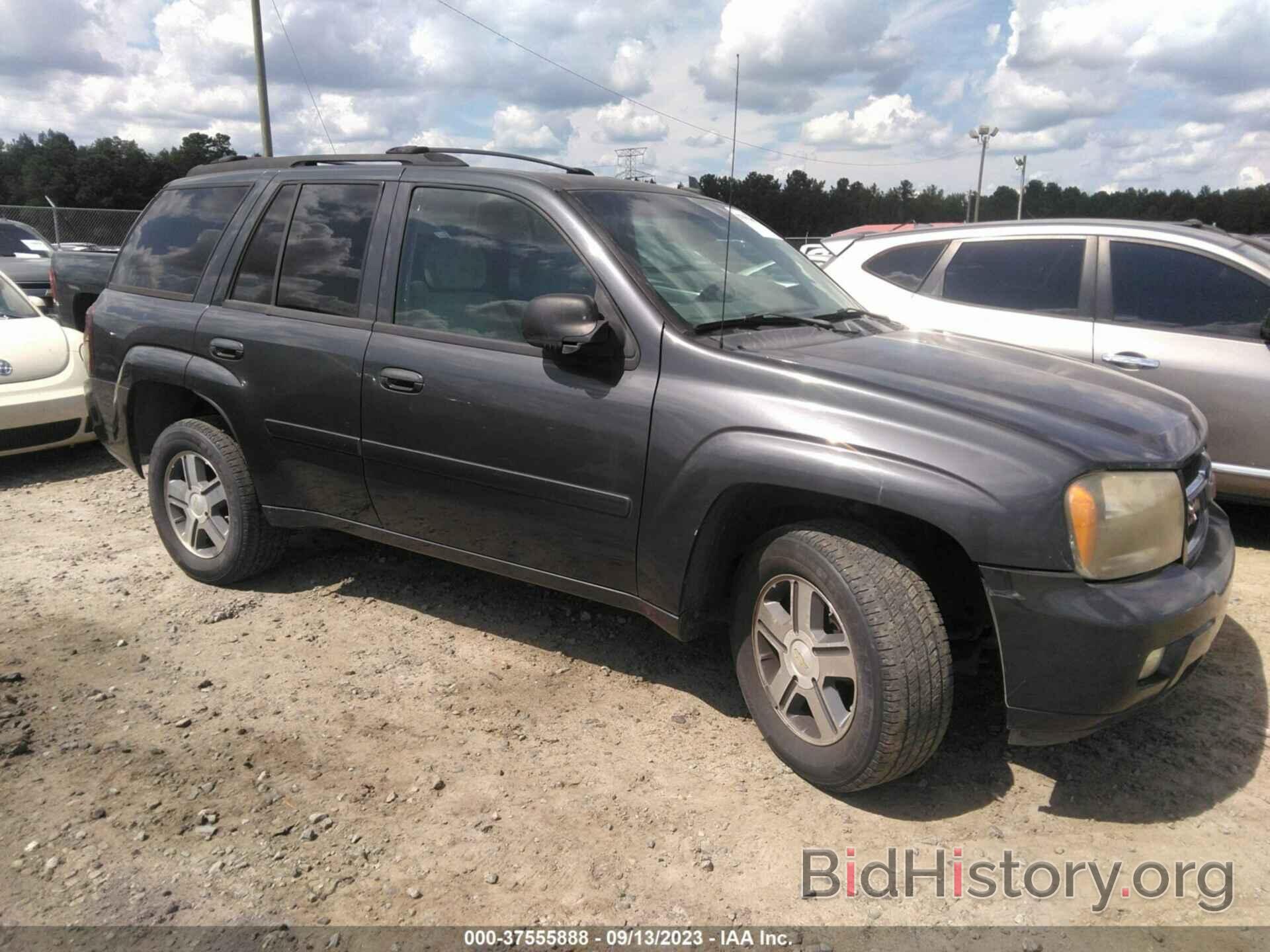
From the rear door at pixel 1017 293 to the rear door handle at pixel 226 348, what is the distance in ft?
12.3

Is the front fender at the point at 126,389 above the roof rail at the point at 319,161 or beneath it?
beneath

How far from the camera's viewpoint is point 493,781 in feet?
9.94

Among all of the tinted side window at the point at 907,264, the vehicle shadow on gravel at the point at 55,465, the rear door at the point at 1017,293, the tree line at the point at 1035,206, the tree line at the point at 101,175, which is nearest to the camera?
the rear door at the point at 1017,293

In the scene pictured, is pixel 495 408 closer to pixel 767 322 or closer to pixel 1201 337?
pixel 767 322

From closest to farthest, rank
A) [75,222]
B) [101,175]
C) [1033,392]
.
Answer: [1033,392], [75,222], [101,175]

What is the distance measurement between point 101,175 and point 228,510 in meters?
43.3

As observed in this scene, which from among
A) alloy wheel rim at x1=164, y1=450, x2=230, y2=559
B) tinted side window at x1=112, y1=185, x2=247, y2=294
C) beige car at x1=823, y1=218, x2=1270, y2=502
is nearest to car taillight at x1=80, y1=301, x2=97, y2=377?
tinted side window at x1=112, y1=185, x2=247, y2=294

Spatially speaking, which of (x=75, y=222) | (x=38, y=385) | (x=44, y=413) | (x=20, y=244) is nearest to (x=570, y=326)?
→ (x=44, y=413)

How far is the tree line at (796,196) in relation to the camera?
7261mm

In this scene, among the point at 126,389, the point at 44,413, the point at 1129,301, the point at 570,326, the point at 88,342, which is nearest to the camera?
the point at 570,326

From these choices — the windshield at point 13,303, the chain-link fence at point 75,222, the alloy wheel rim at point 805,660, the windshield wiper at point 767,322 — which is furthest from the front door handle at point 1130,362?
the chain-link fence at point 75,222

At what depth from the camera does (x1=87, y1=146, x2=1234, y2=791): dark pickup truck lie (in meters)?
2.57

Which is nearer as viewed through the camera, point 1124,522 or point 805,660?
point 1124,522

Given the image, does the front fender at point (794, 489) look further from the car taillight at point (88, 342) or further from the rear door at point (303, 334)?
the car taillight at point (88, 342)
